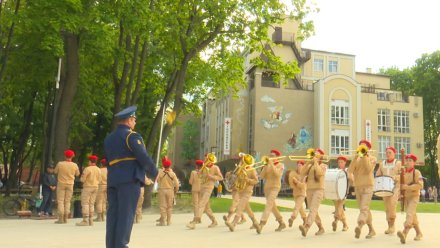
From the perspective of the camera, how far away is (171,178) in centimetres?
1611

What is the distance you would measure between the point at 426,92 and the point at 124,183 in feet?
214

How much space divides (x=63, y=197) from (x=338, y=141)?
44.4 m

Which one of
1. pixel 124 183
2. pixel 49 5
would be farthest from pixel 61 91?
pixel 124 183

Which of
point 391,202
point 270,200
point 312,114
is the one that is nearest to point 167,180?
point 270,200

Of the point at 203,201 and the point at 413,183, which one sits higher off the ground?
the point at 413,183

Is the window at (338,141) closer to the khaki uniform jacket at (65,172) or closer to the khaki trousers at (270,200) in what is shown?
the khaki uniform jacket at (65,172)

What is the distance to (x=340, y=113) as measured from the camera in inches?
2224

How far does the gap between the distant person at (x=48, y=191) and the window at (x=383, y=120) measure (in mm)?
47595

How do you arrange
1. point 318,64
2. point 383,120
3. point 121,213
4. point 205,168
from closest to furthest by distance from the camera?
1. point 121,213
2. point 205,168
3. point 383,120
4. point 318,64

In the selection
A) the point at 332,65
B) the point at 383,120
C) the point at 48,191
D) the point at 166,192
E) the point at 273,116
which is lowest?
the point at 48,191

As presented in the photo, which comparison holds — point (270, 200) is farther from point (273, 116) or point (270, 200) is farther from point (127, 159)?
point (273, 116)

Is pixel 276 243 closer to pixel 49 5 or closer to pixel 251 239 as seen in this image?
pixel 251 239

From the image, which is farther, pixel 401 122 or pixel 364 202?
pixel 401 122

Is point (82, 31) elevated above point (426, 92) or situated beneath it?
situated beneath
